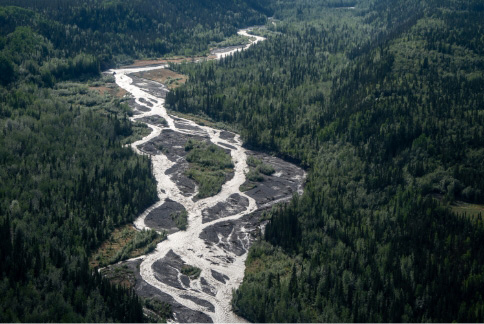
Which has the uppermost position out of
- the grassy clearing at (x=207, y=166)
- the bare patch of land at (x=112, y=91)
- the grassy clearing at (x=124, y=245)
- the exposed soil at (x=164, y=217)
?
the bare patch of land at (x=112, y=91)

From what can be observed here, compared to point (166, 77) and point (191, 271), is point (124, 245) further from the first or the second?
point (166, 77)

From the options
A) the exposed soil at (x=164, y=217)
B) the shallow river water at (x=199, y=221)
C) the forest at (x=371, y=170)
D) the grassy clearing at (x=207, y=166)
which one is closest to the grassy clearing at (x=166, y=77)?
the forest at (x=371, y=170)

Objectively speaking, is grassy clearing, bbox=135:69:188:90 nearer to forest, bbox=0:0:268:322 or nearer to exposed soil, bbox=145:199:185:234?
forest, bbox=0:0:268:322

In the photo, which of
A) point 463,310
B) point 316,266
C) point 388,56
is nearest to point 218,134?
point 388,56

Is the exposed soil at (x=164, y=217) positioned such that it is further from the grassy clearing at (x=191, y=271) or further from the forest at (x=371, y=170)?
the forest at (x=371, y=170)

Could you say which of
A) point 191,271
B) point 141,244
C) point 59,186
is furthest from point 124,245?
point 59,186

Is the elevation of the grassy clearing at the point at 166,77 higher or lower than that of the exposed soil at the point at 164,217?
higher

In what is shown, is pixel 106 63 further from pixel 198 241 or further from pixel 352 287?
pixel 352 287

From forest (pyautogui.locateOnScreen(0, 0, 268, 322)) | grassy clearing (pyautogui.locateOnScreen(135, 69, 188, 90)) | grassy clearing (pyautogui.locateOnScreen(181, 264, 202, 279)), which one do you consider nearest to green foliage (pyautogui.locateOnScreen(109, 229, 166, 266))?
forest (pyautogui.locateOnScreen(0, 0, 268, 322))
